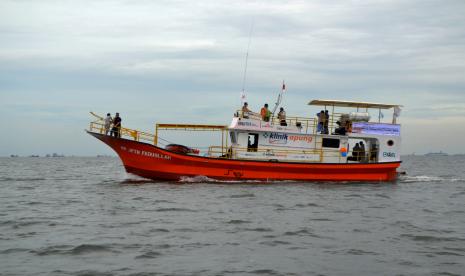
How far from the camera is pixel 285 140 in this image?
85.4 feet

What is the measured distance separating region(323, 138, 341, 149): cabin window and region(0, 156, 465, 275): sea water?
4067mm

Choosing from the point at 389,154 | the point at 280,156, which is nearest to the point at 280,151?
the point at 280,156

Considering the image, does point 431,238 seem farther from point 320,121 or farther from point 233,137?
point 320,121

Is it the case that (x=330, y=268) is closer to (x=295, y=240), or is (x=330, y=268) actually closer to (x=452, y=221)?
(x=295, y=240)

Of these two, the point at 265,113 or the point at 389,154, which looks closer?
the point at 265,113

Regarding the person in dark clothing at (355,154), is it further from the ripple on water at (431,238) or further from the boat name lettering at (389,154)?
the ripple on water at (431,238)

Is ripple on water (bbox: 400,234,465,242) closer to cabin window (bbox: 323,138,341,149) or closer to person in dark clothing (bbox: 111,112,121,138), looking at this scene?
cabin window (bbox: 323,138,341,149)

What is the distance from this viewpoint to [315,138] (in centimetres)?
2638

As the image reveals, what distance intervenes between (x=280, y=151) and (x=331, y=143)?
2.88 meters

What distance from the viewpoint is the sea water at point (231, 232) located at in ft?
33.7

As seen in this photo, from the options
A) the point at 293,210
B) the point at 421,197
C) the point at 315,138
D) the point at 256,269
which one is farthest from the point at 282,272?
the point at 315,138

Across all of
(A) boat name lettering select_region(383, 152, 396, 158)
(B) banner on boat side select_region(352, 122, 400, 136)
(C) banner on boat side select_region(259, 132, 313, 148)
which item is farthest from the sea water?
(B) banner on boat side select_region(352, 122, 400, 136)

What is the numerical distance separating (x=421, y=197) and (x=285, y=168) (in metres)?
6.41

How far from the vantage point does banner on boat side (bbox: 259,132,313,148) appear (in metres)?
25.8
